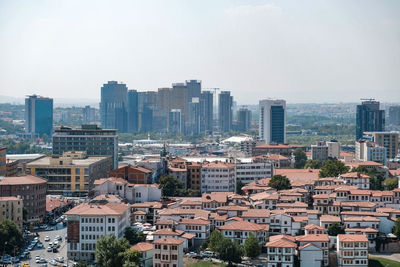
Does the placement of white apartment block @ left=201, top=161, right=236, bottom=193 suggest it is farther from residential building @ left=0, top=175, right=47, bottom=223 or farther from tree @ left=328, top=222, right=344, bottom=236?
tree @ left=328, top=222, right=344, bottom=236

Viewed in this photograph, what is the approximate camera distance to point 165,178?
116ft

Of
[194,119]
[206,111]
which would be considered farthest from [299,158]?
[206,111]

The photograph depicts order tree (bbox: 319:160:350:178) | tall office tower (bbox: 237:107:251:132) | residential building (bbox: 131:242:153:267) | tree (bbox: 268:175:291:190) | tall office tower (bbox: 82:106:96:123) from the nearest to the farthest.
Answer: residential building (bbox: 131:242:153:267)
tree (bbox: 268:175:291:190)
tree (bbox: 319:160:350:178)
tall office tower (bbox: 237:107:251:132)
tall office tower (bbox: 82:106:96:123)

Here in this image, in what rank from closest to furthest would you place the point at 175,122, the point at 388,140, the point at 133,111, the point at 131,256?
the point at 131,256, the point at 388,140, the point at 175,122, the point at 133,111

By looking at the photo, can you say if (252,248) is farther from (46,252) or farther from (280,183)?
(280,183)

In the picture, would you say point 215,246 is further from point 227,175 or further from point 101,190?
point 227,175

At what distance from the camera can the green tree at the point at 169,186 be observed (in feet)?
115

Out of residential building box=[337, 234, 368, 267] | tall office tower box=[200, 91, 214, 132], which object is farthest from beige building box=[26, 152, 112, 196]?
tall office tower box=[200, 91, 214, 132]

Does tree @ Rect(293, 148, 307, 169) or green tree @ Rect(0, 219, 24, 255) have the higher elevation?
tree @ Rect(293, 148, 307, 169)

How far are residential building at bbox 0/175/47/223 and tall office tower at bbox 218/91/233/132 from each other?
297 ft

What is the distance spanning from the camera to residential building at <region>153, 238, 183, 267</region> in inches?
959

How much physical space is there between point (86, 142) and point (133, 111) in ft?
244

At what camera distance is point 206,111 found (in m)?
124

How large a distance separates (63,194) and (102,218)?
12.2 m
